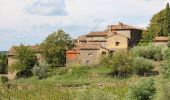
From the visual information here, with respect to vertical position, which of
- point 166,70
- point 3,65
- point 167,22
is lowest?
point 166,70

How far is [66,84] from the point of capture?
2281 inches

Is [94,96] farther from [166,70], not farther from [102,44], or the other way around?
[102,44]

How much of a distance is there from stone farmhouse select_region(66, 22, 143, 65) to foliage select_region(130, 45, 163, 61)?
3854 millimetres

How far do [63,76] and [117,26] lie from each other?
50.4 feet

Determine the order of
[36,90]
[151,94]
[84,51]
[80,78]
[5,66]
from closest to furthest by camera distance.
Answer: [151,94] → [36,90] → [80,78] → [84,51] → [5,66]

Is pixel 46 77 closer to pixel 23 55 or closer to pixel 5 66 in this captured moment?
pixel 23 55

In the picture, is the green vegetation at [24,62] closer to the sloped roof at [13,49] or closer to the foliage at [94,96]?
the sloped roof at [13,49]

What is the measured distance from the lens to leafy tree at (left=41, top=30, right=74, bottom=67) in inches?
2663

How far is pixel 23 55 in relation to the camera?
223 feet

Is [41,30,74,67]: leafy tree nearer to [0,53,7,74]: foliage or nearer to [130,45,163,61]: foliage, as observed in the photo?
[0,53,7,74]: foliage

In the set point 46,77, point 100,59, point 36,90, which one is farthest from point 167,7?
point 36,90

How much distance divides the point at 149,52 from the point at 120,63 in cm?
490

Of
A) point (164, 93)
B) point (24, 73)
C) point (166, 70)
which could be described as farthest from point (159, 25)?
point (164, 93)

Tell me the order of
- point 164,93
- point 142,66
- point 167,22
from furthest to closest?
point 167,22 → point 142,66 → point 164,93
